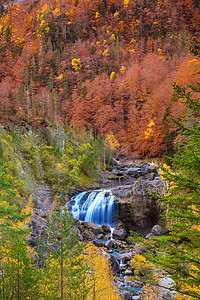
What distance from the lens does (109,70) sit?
82.4m

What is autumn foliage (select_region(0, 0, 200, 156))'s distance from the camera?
156ft

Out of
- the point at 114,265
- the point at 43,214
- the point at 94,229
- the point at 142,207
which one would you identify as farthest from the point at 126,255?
the point at 43,214

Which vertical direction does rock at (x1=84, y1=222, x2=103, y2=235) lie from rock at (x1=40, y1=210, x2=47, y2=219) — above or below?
below

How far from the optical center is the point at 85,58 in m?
88.4

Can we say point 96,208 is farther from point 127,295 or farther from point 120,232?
point 127,295

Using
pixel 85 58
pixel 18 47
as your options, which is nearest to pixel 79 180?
pixel 18 47

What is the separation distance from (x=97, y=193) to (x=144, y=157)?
22718 mm

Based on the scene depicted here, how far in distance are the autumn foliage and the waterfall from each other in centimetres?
1580

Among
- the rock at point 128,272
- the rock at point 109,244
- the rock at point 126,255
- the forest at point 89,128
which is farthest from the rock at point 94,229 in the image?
the rock at point 128,272

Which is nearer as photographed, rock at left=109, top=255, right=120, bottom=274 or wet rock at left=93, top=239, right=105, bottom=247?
rock at left=109, top=255, right=120, bottom=274

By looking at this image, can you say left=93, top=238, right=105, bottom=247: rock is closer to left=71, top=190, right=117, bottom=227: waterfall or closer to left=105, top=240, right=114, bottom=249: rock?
left=105, top=240, right=114, bottom=249: rock

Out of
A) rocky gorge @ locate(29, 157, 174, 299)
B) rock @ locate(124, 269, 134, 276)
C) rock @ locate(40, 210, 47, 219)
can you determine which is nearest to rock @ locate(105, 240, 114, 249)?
rocky gorge @ locate(29, 157, 174, 299)

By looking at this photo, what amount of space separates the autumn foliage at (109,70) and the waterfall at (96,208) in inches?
622

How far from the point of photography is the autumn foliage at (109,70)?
4750 centimetres
